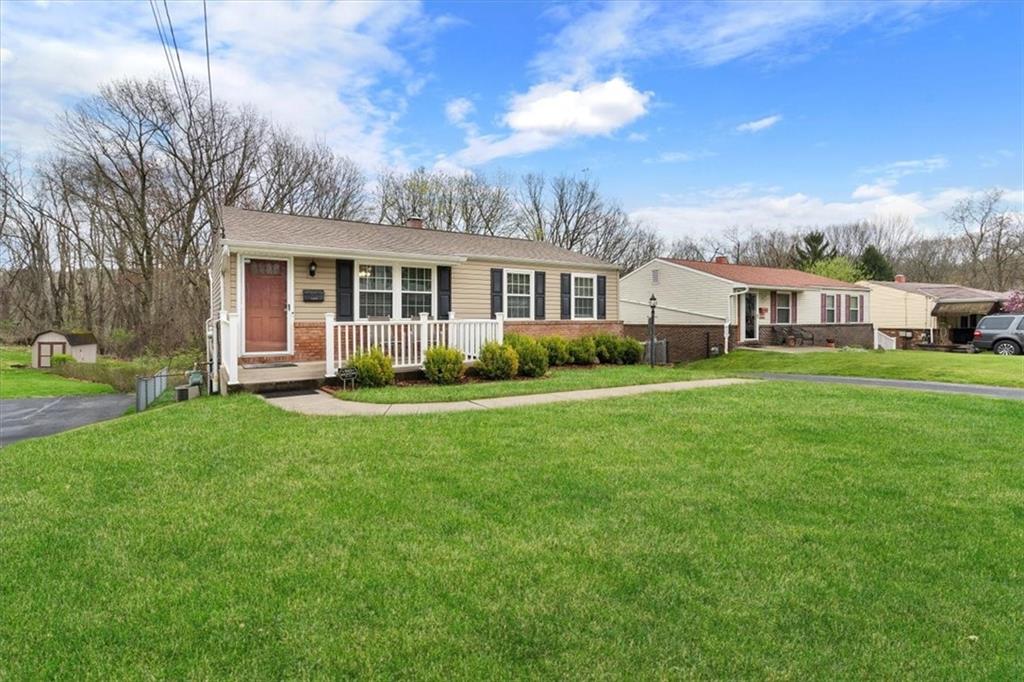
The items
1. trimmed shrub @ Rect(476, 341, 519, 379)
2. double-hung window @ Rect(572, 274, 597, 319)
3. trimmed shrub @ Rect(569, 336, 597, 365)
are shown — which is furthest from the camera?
double-hung window @ Rect(572, 274, 597, 319)

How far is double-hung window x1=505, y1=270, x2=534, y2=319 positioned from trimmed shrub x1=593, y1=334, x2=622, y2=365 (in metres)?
2.04

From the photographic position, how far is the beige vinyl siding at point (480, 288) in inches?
543

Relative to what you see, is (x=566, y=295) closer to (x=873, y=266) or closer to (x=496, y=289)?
(x=496, y=289)

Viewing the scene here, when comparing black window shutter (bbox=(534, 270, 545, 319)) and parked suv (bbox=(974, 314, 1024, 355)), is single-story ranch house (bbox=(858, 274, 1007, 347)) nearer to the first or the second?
parked suv (bbox=(974, 314, 1024, 355))

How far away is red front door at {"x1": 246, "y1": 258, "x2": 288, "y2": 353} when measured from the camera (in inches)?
427

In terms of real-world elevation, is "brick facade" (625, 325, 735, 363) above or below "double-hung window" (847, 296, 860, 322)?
below

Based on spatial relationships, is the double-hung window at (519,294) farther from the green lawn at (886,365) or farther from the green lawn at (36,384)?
the green lawn at (36,384)

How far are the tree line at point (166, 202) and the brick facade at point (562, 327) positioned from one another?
538 inches

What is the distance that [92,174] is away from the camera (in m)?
24.5

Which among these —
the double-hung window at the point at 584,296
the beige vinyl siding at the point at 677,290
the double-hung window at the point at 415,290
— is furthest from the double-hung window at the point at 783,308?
the double-hung window at the point at 415,290

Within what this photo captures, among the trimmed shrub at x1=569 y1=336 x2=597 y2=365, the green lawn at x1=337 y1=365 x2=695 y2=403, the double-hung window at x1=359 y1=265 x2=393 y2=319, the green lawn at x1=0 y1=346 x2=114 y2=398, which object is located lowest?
the green lawn at x1=0 y1=346 x2=114 y2=398

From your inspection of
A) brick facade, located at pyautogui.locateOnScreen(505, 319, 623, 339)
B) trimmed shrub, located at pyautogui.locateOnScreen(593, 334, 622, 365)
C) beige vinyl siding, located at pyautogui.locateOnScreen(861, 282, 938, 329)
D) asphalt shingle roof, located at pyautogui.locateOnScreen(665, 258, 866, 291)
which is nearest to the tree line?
brick facade, located at pyautogui.locateOnScreen(505, 319, 623, 339)

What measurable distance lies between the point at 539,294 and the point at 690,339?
844cm

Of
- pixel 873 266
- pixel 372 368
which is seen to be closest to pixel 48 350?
pixel 372 368
